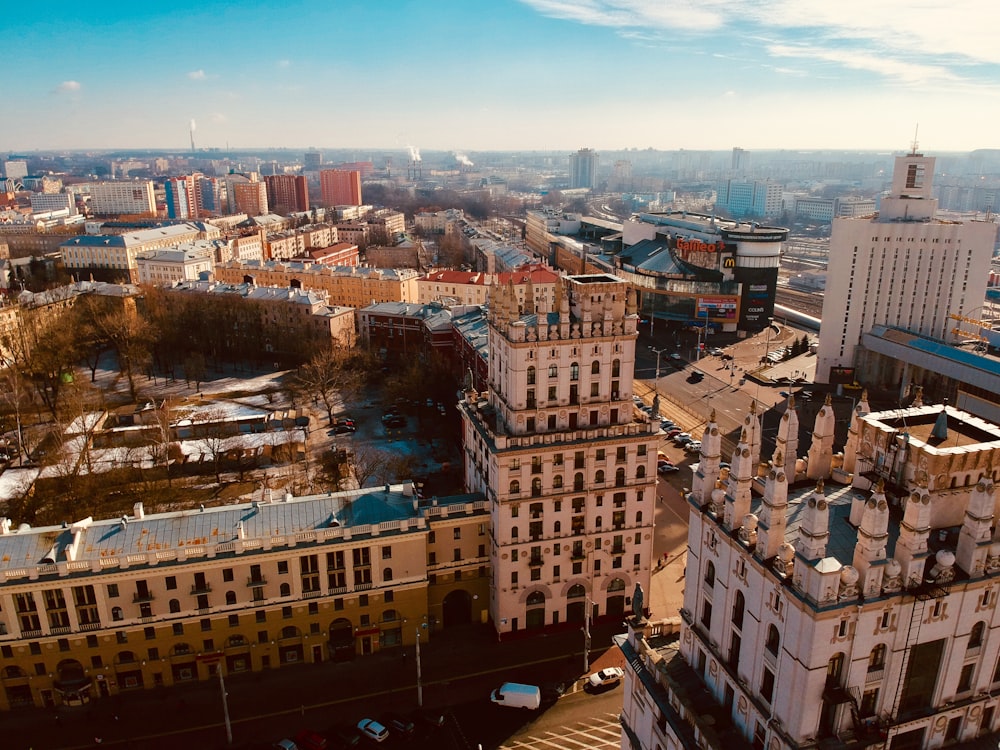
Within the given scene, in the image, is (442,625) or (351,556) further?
(442,625)

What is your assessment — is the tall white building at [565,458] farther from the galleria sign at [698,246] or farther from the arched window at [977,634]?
the galleria sign at [698,246]

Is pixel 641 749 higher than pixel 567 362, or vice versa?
pixel 567 362

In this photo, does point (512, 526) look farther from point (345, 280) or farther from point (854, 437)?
point (345, 280)

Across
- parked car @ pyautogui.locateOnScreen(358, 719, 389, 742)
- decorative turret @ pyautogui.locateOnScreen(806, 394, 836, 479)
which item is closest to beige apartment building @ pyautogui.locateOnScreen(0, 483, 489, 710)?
parked car @ pyautogui.locateOnScreen(358, 719, 389, 742)

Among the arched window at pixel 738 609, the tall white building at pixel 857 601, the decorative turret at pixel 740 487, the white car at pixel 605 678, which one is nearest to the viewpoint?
the tall white building at pixel 857 601

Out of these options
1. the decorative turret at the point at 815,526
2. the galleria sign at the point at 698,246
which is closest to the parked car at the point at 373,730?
the decorative turret at the point at 815,526

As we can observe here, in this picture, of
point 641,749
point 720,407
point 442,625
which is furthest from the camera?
point 720,407

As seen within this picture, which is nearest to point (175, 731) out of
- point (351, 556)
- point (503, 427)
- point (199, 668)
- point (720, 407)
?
point (199, 668)

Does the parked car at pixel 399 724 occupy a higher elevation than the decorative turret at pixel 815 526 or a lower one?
lower

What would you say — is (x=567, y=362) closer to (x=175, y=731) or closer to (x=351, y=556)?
(x=351, y=556)
